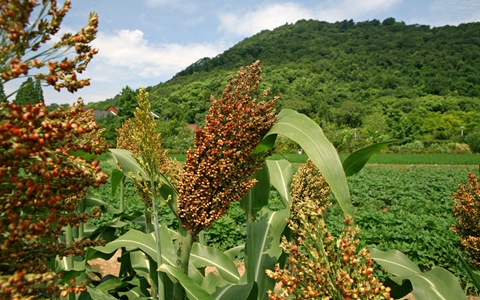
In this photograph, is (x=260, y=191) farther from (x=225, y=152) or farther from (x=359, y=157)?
(x=225, y=152)

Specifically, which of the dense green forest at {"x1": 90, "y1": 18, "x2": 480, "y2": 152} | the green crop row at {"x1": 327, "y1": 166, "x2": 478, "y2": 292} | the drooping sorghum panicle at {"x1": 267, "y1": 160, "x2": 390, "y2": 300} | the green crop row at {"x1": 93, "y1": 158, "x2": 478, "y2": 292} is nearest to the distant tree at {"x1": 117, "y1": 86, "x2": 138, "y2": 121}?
the dense green forest at {"x1": 90, "y1": 18, "x2": 480, "y2": 152}

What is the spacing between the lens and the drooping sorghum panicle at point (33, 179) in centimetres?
70

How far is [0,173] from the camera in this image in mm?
718

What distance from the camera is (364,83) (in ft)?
314

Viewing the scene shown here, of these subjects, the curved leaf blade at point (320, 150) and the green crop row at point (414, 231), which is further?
the green crop row at point (414, 231)

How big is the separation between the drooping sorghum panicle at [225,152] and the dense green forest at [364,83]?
2740 cm

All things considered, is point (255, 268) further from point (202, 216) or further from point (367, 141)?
point (367, 141)

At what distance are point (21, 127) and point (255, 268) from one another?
191 cm

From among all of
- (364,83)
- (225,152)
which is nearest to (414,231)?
(225,152)

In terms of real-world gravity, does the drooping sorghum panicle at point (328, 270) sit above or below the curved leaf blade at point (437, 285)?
above

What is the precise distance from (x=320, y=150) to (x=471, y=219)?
239cm

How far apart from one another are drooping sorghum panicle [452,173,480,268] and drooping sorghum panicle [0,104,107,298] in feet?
10.3

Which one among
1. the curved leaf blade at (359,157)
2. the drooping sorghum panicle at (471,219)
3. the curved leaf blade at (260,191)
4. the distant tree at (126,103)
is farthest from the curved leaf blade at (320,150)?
the distant tree at (126,103)

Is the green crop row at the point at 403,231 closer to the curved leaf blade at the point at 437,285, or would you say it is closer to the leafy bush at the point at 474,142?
the curved leaf blade at the point at 437,285
